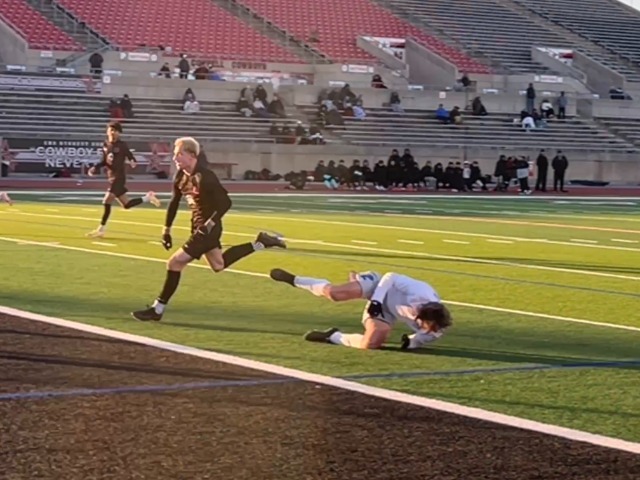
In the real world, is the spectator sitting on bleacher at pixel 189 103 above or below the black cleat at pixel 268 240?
above

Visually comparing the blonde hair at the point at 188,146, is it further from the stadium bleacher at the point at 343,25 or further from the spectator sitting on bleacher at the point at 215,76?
the stadium bleacher at the point at 343,25

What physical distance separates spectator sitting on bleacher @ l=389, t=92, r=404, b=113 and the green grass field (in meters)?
23.2

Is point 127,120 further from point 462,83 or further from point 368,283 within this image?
point 368,283

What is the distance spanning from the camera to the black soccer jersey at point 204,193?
11750 mm

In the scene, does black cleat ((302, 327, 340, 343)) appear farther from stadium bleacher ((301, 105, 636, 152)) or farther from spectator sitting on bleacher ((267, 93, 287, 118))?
spectator sitting on bleacher ((267, 93, 287, 118))

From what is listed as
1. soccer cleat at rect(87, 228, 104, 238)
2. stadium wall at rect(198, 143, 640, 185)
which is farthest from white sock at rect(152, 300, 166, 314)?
stadium wall at rect(198, 143, 640, 185)

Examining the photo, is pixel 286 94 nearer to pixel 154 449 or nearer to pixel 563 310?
pixel 563 310

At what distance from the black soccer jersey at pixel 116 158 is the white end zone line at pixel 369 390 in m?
9.37

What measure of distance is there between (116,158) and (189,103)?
2567cm

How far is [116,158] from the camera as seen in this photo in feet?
68.5

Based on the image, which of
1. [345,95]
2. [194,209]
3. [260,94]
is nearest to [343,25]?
[345,95]

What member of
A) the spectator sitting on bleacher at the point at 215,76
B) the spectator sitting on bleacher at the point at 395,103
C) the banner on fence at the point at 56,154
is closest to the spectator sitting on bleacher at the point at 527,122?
the spectator sitting on bleacher at the point at 395,103

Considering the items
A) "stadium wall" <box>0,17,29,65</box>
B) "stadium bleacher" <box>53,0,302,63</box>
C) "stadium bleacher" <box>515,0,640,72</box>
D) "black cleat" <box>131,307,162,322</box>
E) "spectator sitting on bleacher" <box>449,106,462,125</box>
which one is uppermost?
"stadium bleacher" <box>515,0,640,72</box>

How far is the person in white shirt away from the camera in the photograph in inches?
391
